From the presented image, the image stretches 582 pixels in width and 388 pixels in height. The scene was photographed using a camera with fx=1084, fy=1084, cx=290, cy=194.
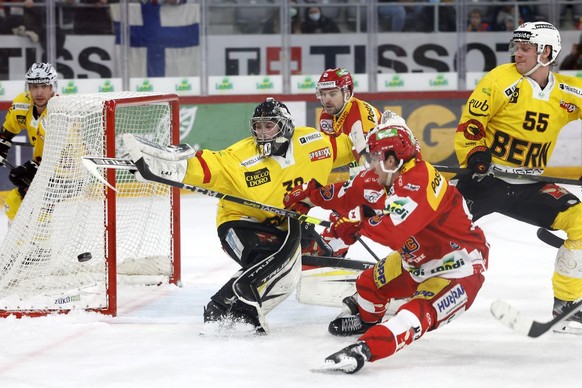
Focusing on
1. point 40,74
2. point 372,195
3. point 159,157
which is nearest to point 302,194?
point 372,195

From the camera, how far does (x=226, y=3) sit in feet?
28.0

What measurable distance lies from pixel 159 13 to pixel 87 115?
3.92 metres

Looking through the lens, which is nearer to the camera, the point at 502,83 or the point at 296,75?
the point at 502,83

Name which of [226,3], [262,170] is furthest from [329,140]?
[226,3]

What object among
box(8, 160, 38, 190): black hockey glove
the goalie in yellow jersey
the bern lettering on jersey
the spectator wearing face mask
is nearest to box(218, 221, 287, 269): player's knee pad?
the goalie in yellow jersey

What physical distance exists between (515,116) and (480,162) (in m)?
0.30

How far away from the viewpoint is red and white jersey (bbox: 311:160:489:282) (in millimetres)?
3664

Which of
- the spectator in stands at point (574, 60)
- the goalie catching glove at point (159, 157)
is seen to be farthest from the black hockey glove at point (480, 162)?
the spectator in stands at point (574, 60)

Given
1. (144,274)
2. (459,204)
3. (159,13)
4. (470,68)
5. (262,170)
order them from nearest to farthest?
(459,204) < (262,170) < (144,274) < (159,13) < (470,68)

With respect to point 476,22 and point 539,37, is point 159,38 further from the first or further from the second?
point 539,37

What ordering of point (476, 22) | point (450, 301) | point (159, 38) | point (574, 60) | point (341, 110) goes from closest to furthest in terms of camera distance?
point (450, 301), point (341, 110), point (159, 38), point (476, 22), point (574, 60)

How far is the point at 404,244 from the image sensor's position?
13.0 feet

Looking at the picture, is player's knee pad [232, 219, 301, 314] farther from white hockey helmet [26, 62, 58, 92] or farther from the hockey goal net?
white hockey helmet [26, 62, 58, 92]

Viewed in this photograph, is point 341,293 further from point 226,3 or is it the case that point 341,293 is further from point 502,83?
point 226,3
